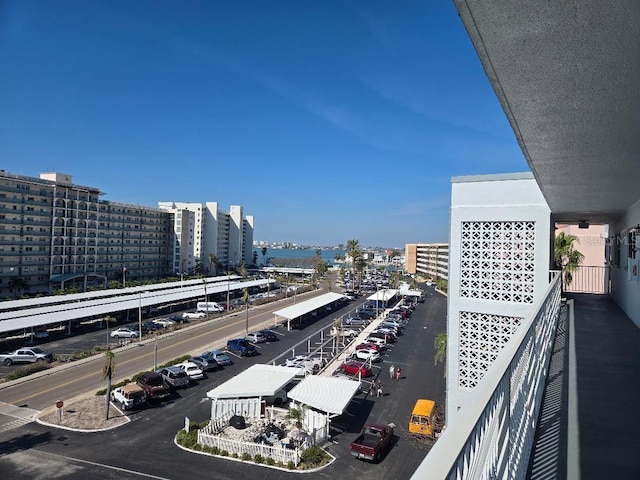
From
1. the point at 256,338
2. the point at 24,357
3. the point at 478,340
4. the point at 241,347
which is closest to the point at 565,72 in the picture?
the point at 478,340

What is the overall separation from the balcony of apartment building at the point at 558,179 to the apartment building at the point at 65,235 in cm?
3530

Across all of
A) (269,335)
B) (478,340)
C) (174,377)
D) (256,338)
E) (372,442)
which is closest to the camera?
(478,340)

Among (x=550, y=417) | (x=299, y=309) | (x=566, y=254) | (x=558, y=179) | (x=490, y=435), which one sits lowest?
(x=299, y=309)

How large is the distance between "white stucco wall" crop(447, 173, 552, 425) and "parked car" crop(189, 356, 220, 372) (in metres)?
10.9

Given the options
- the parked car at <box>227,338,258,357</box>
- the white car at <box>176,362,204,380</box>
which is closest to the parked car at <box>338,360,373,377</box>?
the parked car at <box>227,338,258,357</box>

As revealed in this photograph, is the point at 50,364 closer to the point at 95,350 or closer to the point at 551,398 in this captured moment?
the point at 95,350

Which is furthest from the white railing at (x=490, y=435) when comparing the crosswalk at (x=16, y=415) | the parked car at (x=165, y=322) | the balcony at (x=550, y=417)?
the parked car at (x=165, y=322)

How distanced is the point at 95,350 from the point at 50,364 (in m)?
2.04

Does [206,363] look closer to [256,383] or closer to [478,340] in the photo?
[256,383]

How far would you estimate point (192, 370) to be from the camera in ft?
49.9

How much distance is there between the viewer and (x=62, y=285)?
3300 cm

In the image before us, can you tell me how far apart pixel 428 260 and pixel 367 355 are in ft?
158

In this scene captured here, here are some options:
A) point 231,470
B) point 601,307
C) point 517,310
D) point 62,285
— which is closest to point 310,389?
point 231,470

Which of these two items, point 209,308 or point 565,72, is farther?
point 209,308
